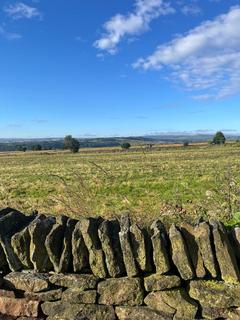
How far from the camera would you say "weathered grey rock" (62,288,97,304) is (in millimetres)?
4051

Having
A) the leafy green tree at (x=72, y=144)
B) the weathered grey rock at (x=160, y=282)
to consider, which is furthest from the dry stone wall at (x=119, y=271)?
the leafy green tree at (x=72, y=144)

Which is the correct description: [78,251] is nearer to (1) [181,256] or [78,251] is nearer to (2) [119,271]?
(2) [119,271]

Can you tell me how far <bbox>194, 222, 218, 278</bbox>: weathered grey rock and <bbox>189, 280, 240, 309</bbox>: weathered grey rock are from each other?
0.35 ft

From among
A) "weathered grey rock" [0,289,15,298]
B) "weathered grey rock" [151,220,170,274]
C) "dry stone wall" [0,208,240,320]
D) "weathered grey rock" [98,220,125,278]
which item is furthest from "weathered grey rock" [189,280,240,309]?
"weathered grey rock" [0,289,15,298]

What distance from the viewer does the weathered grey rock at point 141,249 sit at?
3949 millimetres

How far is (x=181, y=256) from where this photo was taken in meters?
3.85

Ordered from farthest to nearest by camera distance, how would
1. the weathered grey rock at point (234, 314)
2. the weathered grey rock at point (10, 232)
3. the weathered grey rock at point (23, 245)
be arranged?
the weathered grey rock at point (10, 232) < the weathered grey rock at point (23, 245) < the weathered grey rock at point (234, 314)

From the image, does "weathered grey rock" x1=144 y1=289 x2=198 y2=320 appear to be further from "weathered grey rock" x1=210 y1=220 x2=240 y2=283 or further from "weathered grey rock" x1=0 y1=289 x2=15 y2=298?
"weathered grey rock" x1=0 y1=289 x2=15 y2=298

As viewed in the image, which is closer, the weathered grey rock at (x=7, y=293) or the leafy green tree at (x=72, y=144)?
the weathered grey rock at (x=7, y=293)

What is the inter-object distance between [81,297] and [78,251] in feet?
1.39

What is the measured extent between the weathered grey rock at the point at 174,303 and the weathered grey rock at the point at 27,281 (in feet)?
3.30

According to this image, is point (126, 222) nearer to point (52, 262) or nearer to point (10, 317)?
point (52, 262)

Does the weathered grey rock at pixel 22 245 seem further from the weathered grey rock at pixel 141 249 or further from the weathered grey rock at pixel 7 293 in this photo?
the weathered grey rock at pixel 141 249

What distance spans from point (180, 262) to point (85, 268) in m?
0.95
